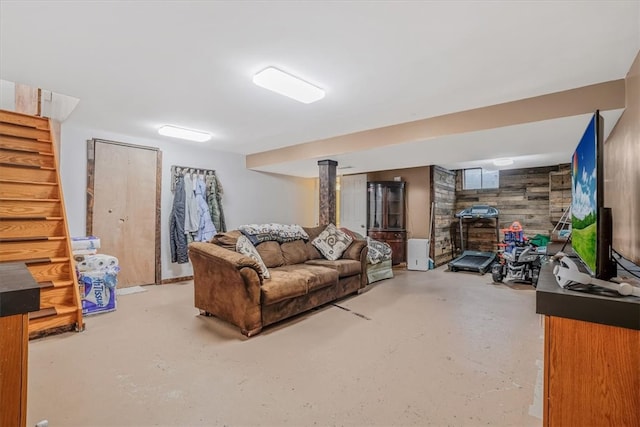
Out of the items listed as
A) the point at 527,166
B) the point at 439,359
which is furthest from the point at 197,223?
the point at 527,166

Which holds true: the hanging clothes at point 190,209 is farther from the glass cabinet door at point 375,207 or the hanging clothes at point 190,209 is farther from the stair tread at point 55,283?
the glass cabinet door at point 375,207

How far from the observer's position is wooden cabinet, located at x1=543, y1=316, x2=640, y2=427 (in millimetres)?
993

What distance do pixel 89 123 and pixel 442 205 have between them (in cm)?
636

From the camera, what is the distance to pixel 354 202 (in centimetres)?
683

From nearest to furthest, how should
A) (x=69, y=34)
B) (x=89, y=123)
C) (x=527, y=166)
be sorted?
(x=69, y=34) < (x=89, y=123) < (x=527, y=166)

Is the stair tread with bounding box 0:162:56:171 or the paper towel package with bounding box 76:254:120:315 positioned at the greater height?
the stair tread with bounding box 0:162:56:171

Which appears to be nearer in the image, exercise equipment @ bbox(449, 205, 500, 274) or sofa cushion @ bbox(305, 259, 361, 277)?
sofa cushion @ bbox(305, 259, 361, 277)

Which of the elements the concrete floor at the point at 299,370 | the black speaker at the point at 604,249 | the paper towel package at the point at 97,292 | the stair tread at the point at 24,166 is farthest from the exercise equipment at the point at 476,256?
the stair tread at the point at 24,166

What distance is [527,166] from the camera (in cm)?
631

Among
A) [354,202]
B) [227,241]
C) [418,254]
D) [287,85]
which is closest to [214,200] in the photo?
[227,241]

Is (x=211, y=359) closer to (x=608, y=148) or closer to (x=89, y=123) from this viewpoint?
(x=89, y=123)

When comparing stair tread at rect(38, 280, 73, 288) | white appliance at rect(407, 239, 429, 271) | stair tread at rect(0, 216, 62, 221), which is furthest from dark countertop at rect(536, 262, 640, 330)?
white appliance at rect(407, 239, 429, 271)

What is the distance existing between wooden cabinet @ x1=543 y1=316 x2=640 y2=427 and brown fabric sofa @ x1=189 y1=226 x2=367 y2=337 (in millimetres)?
2217

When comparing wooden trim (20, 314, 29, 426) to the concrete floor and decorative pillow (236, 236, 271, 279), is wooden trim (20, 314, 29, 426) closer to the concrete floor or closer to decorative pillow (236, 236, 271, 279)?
the concrete floor
